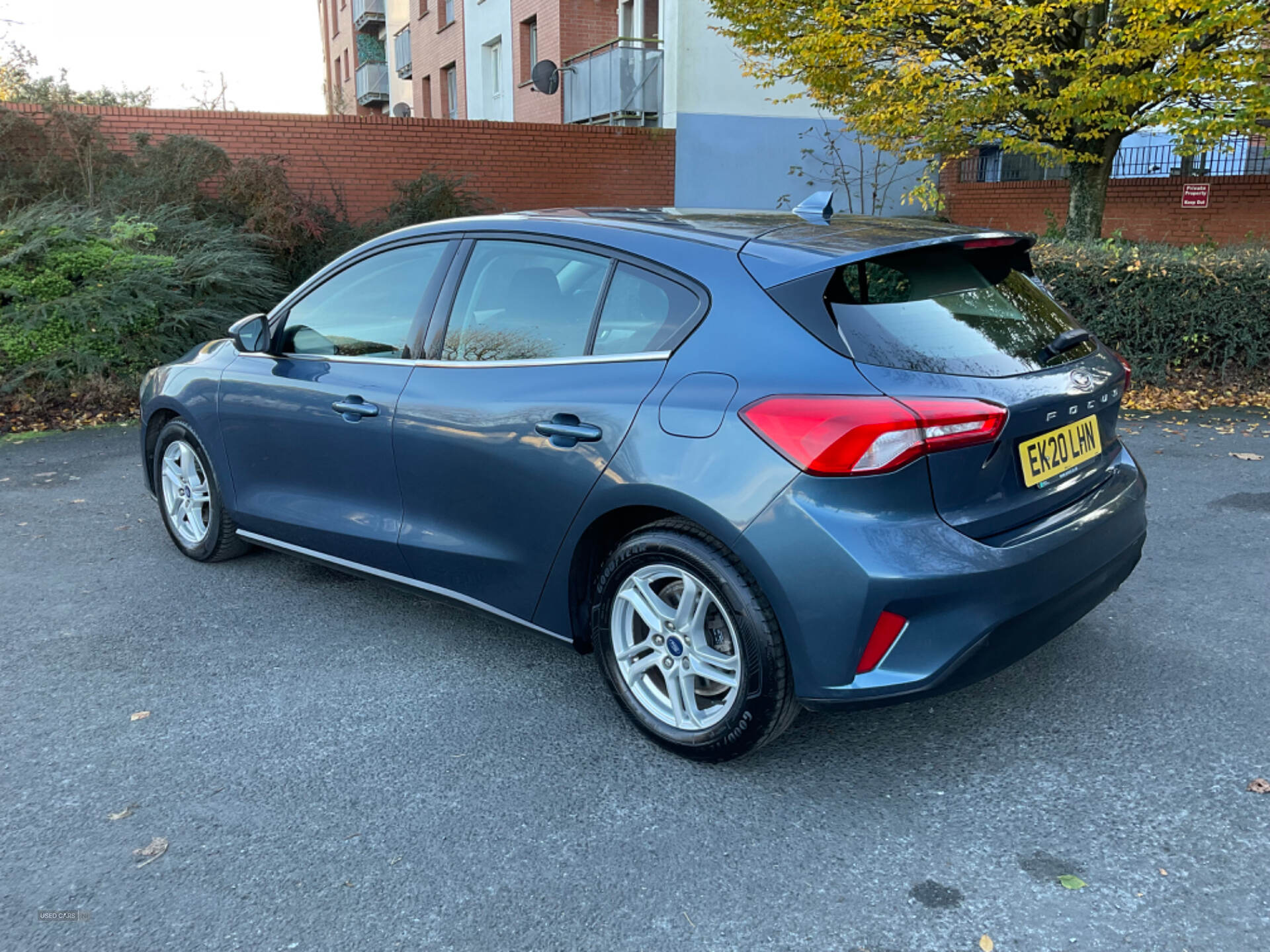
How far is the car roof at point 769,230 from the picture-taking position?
2865mm

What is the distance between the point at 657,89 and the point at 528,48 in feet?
19.0

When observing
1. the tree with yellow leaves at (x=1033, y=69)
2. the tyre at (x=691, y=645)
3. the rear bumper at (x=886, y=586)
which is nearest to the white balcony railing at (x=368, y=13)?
the tree with yellow leaves at (x=1033, y=69)

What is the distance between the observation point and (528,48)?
23.5 meters

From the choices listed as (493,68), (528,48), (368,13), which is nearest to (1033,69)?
(528,48)

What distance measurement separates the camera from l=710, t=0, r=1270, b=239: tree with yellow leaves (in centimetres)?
1016

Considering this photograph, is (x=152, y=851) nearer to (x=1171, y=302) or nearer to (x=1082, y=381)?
(x=1082, y=381)

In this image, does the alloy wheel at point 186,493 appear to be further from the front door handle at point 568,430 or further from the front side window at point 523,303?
the front door handle at point 568,430

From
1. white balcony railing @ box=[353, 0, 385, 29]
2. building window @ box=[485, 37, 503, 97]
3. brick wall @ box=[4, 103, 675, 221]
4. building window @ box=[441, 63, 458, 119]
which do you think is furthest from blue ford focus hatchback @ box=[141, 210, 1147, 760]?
white balcony railing @ box=[353, 0, 385, 29]

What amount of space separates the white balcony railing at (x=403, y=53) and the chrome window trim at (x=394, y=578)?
3119 centimetres

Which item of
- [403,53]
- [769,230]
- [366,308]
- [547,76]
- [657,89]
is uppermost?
[403,53]

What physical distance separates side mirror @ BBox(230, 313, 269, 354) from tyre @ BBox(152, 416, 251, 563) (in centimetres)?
60

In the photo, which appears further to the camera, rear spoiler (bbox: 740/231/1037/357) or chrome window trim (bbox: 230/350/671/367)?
chrome window trim (bbox: 230/350/671/367)

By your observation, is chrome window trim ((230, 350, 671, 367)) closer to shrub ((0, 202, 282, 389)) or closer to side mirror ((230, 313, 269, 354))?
side mirror ((230, 313, 269, 354))

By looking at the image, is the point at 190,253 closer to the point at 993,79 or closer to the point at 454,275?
the point at 454,275
